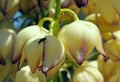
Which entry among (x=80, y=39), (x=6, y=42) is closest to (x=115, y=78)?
(x=80, y=39)

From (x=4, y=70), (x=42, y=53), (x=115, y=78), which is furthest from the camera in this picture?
(x=4, y=70)

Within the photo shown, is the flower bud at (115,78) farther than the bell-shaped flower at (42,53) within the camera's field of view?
Yes

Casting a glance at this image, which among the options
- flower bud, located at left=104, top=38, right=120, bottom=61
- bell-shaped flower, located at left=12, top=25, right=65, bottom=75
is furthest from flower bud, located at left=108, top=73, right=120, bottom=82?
bell-shaped flower, located at left=12, top=25, right=65, bottom=75

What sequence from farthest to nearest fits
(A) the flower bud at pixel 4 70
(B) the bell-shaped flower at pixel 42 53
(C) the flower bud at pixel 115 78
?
(A) the flower bud at pixel 4 70 < (C) the flower bud at pixel 115 78 < (B) the bell-shaped flower at pixel 42 53

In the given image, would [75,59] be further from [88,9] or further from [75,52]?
[88,9]

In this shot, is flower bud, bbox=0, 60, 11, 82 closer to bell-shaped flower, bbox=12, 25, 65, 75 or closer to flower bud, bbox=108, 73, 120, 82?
bell-shaped flower, bbox=12, 25, 65, 75

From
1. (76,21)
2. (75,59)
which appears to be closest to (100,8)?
(76,21)

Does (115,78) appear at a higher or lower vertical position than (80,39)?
lower

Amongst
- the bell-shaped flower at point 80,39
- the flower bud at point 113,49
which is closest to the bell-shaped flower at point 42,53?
the bell-shaped flower at point 80,39

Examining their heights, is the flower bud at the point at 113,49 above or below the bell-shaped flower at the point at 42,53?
below

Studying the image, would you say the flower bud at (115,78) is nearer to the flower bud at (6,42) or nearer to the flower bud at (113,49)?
the flower bud at (113,49)

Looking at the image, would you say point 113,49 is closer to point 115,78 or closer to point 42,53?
point 115,78
